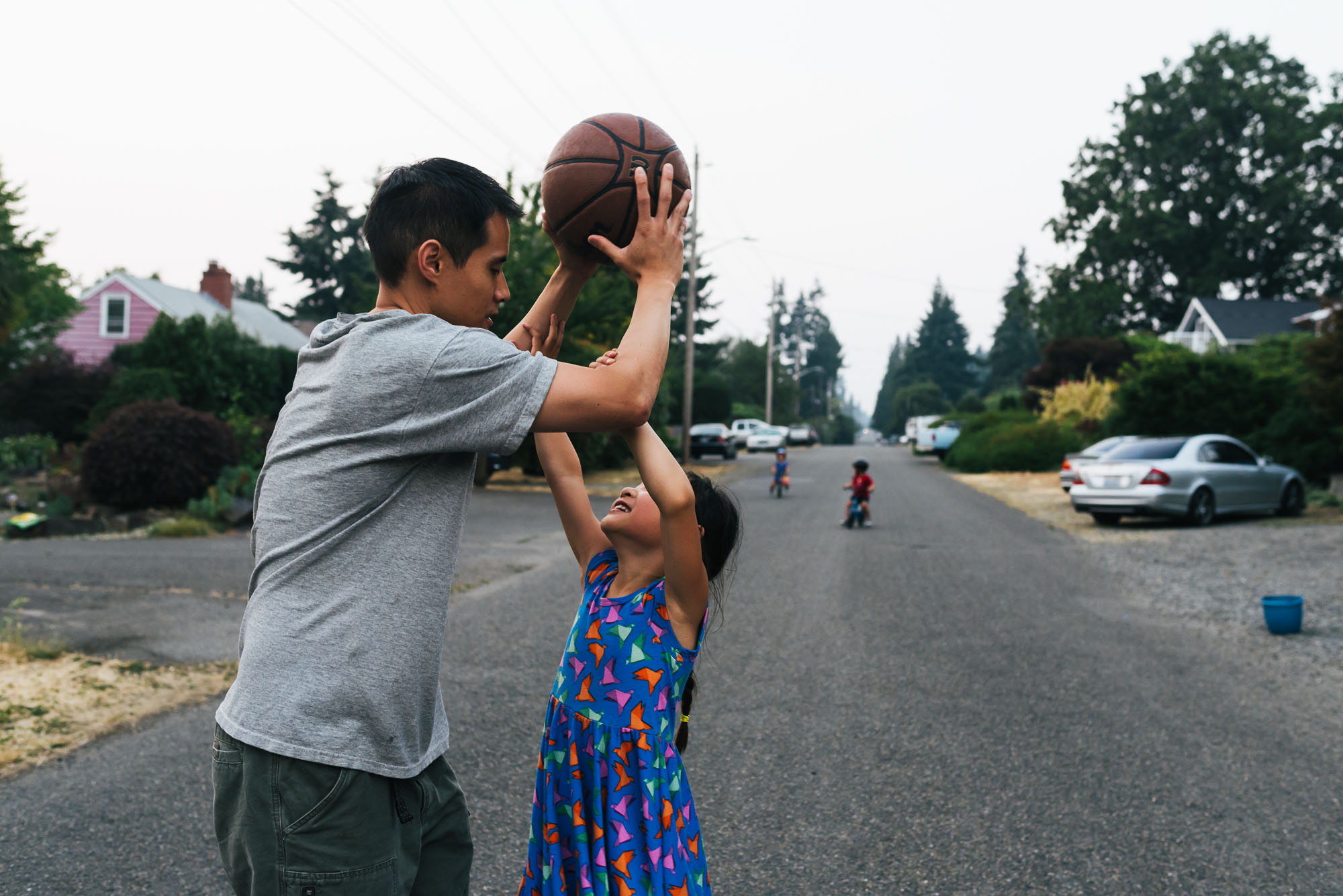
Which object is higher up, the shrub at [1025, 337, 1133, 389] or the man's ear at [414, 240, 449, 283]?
the shrub at [1025, 337, 1133, 389]

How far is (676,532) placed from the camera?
2.30m

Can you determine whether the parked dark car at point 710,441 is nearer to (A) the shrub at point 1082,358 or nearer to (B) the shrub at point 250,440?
(A) the shrub at point 1082,358

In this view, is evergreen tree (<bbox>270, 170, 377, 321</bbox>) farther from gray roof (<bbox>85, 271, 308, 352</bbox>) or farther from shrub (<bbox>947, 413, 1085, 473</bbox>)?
shrub (<bbox>947, 413, 1085, 473</bbox>)

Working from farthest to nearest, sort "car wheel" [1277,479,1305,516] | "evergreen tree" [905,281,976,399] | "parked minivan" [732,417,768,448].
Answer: "evergreen tree" [905,281,976,399]
"parked minivan" [732,417,768,448]
"car wheel" [1277,479,1305,516]

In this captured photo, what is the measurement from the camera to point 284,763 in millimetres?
1728

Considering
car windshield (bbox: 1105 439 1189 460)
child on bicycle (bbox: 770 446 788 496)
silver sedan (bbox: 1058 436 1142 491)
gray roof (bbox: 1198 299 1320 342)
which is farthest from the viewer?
gray roof (bbox: 1198 299 1320 342)

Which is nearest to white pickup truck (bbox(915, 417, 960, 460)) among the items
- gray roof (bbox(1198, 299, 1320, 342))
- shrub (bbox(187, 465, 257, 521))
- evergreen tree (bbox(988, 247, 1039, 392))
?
gray roof (bbox(1198, 299, 1320, 342))

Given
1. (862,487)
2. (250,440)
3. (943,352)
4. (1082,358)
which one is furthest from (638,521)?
(943,352)

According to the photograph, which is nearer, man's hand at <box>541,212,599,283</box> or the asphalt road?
man's hand at <box>541,212,599,283</box>

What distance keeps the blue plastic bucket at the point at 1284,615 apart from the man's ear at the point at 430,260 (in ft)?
28.0

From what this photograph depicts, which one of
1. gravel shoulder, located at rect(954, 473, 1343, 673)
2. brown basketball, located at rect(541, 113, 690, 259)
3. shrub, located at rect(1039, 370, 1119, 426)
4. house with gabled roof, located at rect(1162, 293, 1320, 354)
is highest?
house with gabled roof, located at rect(1162, 293, 1320, 354)

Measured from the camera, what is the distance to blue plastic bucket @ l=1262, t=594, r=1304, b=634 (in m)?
8.44

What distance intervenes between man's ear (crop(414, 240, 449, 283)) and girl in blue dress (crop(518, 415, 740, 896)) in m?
0.64

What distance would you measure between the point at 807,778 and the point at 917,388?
4355 inches
